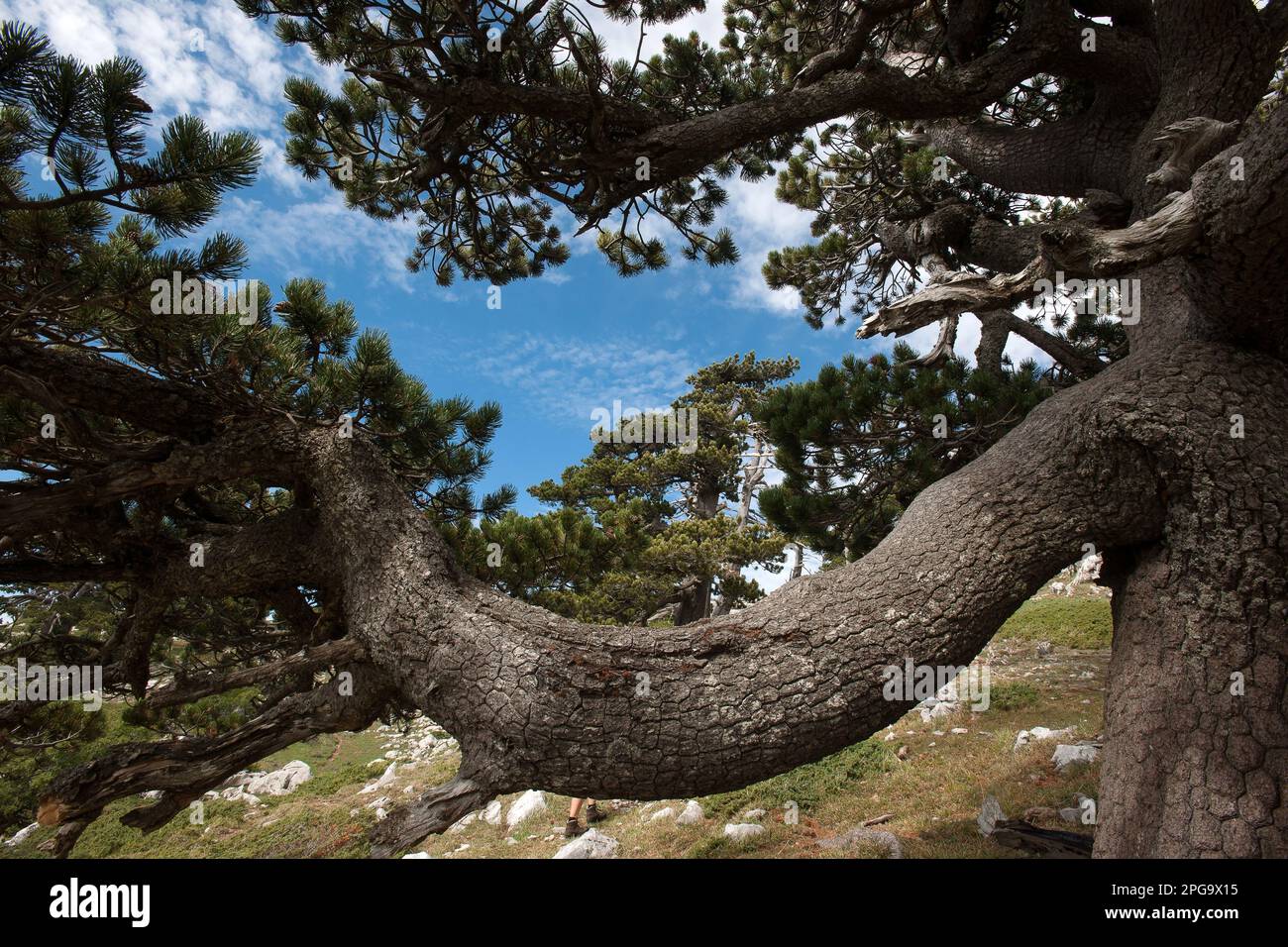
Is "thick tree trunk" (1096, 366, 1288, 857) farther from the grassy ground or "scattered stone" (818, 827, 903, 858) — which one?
"scattered stone" (818, 827, 903, 858)

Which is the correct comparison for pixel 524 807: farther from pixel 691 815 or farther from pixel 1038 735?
pixel 1038 735

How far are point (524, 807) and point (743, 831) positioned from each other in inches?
151

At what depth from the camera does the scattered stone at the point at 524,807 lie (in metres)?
8.64

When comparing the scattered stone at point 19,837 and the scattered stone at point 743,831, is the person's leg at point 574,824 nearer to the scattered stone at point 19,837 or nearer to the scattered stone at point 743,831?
the scattered stone at point 743,831

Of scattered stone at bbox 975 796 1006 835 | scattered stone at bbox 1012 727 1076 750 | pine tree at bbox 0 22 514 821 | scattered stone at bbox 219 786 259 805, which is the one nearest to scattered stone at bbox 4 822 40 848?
scattered stone at bbox 219 786 259 805

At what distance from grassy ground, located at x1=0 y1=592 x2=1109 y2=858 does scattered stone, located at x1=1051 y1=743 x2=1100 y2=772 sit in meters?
0.12

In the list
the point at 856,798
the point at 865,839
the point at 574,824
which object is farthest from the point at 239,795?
the point at 865,839

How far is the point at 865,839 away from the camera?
17.4 ft

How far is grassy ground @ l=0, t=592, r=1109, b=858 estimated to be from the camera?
571cm

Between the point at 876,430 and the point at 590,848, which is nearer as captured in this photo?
the point at 876,430

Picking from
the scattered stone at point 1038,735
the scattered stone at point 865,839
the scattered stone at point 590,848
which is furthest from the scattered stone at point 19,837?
the scattered stone at point 1038,735

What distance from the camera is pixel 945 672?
282 centimetres
